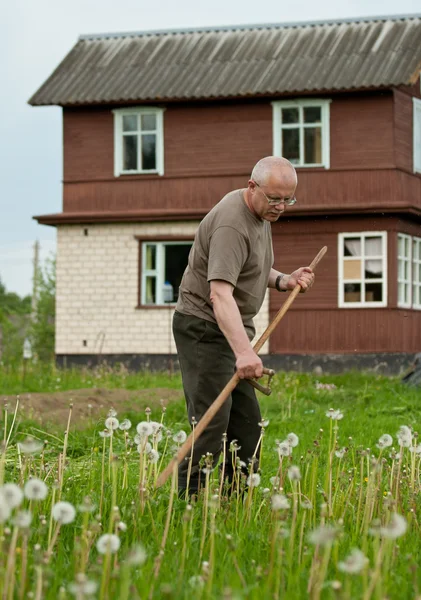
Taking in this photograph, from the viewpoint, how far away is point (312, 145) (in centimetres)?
2383

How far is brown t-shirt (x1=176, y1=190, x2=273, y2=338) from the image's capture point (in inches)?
223

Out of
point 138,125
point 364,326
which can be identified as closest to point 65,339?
point 138,125

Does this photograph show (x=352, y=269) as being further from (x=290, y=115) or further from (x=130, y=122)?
(x=130, y=122)

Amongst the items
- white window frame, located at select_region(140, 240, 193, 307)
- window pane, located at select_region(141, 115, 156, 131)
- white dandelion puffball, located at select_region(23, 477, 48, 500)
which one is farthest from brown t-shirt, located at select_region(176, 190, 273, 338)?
window pane, located at select_region(141, 115, 156, 131)

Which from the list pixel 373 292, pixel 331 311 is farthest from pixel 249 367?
pixel 373 292

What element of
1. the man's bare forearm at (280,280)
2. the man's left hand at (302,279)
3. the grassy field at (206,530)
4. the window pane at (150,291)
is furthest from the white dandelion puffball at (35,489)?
the window pane at (150,291)

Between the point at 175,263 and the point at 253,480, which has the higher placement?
the point at 175,263

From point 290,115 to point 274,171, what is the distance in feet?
62.0

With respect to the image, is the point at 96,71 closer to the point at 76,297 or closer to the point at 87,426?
the point at 76,297

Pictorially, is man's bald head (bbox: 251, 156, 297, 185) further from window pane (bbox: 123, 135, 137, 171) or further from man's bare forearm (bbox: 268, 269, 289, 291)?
window pane (bbox: 123, 135, 137, 171)

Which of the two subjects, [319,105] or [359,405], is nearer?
[359,405]

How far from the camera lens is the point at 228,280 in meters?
5.57

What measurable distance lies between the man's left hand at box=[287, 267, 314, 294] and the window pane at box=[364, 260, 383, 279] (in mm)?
17192

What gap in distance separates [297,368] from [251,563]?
19096mm
